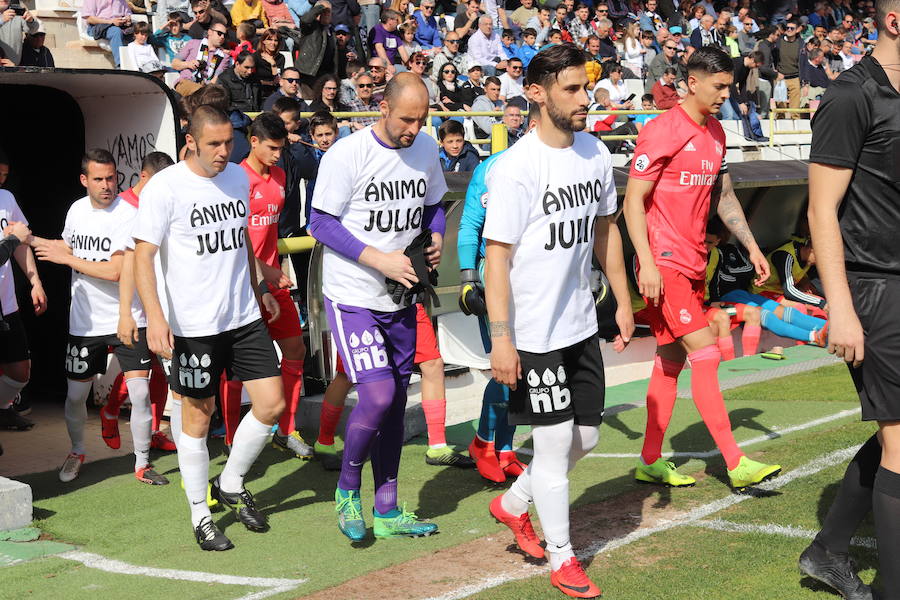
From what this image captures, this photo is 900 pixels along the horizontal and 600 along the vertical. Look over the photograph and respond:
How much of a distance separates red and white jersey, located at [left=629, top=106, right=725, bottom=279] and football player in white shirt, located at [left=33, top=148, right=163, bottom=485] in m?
3.18

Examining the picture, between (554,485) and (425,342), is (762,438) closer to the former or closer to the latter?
(425,342)

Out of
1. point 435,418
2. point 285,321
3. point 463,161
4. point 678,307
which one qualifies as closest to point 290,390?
point 285,321

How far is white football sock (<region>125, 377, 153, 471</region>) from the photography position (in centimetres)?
657

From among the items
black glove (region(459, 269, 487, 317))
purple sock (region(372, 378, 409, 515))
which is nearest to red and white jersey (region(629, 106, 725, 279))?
black glove (region(459, 269, 487, 317))

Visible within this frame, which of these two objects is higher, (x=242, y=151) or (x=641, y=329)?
(x=242, y=151)

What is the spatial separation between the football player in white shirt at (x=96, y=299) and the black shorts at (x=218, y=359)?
1441mm

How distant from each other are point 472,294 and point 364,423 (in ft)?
2.69

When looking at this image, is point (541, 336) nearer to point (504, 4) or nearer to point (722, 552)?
point (722, 552)

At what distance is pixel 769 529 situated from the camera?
4891 mm

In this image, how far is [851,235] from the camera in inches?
145

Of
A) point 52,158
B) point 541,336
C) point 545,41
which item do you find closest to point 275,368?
point 541,336

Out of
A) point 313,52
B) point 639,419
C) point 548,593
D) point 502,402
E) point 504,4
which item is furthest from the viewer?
point 504,4

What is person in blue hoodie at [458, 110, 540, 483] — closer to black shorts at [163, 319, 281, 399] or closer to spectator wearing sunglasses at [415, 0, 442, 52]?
black shorts at [163, 319, 281, 399]

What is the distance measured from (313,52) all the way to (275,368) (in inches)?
328
